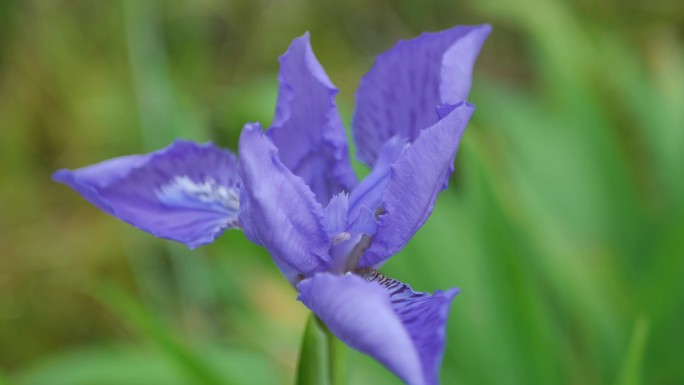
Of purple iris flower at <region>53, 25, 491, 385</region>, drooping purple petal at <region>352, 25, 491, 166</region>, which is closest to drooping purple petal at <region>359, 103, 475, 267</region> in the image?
purple iris flower at <region>53, 25, 491, 385</region>

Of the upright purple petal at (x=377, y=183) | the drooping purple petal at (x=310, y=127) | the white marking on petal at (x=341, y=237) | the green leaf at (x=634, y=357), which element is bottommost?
the green leaf at (x=634, y=357)

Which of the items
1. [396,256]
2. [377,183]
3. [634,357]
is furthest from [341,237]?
[396,256]

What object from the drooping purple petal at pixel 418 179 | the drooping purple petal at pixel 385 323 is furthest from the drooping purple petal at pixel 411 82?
the drooping purple petal at pixel 385 323

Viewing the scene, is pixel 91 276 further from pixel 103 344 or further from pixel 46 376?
pixel 46 376

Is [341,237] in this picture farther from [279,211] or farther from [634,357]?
[634,357]

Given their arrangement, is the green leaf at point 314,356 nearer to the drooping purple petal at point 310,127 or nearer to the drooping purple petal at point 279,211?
the drooping purple petal at point 279,211

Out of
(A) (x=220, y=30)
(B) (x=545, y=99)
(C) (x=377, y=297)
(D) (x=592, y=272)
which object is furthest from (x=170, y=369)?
(A) (x=220, y=30)

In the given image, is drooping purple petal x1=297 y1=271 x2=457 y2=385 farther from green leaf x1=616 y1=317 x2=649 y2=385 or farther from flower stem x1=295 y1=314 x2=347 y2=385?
green leaf x1=616 y1=317 x2=649 y2=385
